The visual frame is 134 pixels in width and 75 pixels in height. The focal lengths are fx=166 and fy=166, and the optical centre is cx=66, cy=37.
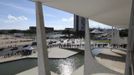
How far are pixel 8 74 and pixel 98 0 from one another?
7431 mm

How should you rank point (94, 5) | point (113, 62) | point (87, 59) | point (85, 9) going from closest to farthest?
point (94, 5)
point (85, 9)
point (87, 59)
point (113, 62)

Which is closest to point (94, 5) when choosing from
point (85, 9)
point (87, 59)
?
point (85, 9)

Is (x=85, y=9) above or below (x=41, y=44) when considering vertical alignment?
above

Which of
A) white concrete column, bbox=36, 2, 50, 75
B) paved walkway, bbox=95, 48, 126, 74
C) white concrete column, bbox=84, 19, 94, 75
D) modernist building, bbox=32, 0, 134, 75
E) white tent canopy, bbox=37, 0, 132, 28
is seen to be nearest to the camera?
modernist building, bbox=32, 0, 134, 75

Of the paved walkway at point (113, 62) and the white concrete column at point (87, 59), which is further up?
the white concrete column at point (87, 59)

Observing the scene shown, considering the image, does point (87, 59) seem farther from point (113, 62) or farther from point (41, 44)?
point (41, 44)

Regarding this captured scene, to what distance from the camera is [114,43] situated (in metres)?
22.1

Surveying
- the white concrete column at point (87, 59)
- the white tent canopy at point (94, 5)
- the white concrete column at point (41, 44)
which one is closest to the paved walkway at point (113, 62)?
the white concrete column at point (87, 59)

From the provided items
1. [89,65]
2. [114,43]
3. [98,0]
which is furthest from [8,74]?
[114,43]

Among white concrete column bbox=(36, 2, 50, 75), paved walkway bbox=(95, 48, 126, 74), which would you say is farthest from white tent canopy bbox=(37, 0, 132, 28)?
paved walkway bbox=(95, 48, 126, 74)

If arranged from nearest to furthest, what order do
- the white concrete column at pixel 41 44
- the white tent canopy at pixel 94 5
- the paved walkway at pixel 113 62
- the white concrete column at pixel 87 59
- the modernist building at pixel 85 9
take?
the modernist building at pixel 85 9, the white tent canopy at pixel 94 5, the white concrete column at pixel 41 44, the white concrete column at pixel 87 59, the paved walkway at pixel 113 62

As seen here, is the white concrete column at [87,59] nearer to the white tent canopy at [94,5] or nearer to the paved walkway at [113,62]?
the paved walkway at [113,62]

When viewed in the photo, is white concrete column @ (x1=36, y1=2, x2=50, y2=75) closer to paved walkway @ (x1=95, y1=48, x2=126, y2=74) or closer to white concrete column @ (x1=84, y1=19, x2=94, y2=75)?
white concrete column @ (x1=84, y1=19, x2=94, y2=75)

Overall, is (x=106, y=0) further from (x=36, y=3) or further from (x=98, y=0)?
(x=36, y=3)
